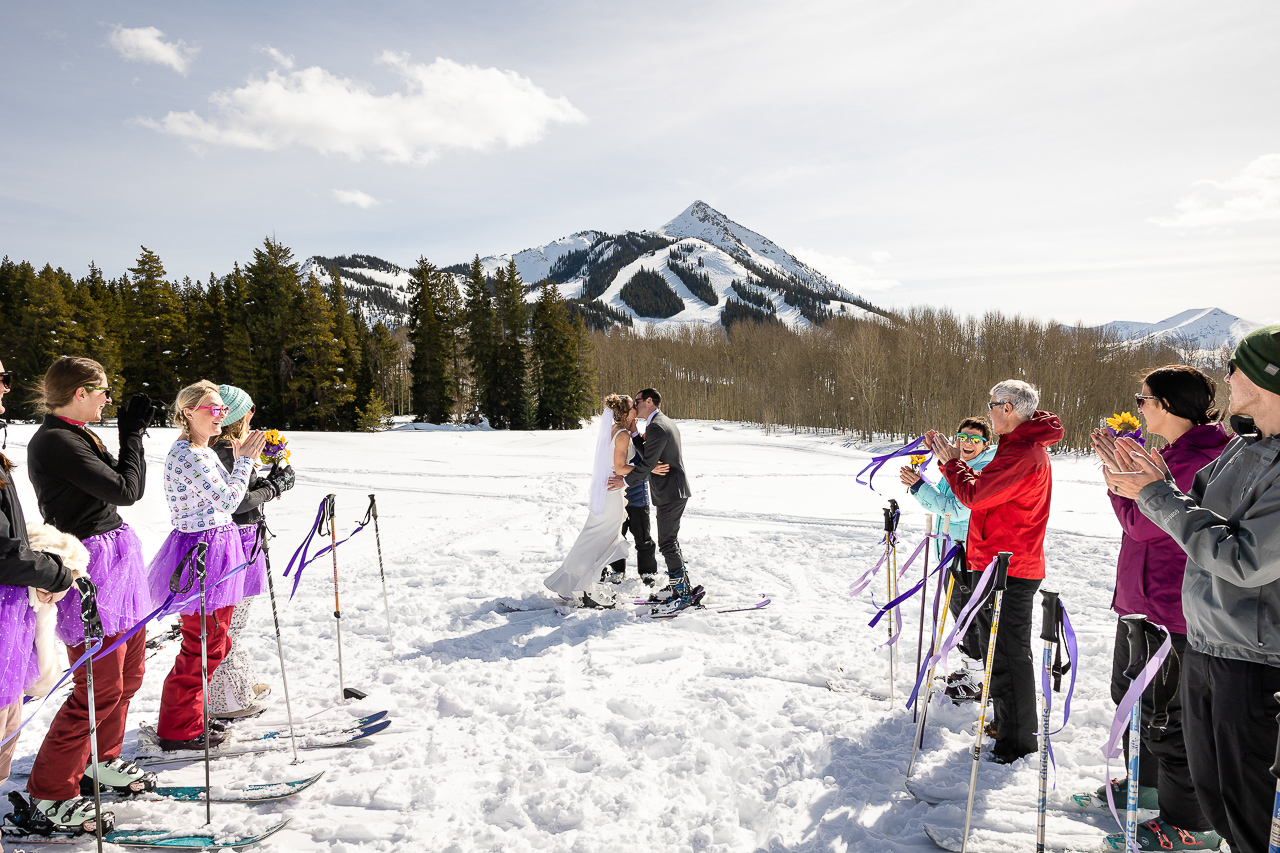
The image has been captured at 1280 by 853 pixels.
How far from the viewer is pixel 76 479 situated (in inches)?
114

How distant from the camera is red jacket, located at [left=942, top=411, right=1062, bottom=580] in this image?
3377mm

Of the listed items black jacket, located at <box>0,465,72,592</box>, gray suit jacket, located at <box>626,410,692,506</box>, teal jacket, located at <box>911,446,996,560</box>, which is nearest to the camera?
black jacket, located at <box>0,465,72,592</box>

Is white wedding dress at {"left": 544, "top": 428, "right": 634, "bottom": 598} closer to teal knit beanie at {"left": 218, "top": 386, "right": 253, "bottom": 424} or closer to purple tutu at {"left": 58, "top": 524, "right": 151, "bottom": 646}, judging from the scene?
teal knit beanie at {"left": 218, "top": 386, "right": 253, "bottom": 424}

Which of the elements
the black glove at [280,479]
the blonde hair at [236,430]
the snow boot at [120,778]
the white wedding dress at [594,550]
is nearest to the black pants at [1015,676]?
the white wedding dress at [594,550]

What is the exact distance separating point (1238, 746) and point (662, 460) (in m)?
4.53

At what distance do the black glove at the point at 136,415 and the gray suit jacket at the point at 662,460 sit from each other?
3777 mm

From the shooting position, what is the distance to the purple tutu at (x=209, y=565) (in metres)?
3.52

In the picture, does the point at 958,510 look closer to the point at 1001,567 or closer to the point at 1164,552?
the point at 1164,552

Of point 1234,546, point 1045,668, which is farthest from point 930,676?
point 1234,546

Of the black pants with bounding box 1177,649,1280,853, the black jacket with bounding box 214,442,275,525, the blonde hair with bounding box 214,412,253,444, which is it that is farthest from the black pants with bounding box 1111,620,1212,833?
the blonde hair with bounding box 214,412,253,444

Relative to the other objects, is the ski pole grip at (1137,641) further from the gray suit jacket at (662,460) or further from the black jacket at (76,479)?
the black jacket at (76,479)

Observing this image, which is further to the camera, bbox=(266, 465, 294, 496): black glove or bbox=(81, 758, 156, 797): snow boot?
bbox=(266, 465, 294, 496): black glove

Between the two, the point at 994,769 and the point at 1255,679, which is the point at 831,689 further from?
the point at 1255,679

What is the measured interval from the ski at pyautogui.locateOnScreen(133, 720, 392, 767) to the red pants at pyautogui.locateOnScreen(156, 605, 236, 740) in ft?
0.34
